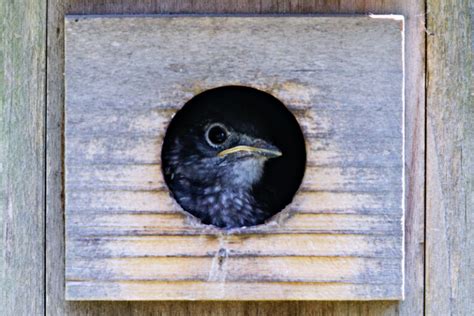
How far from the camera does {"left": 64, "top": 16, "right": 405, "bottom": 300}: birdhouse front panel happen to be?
270 centimetres

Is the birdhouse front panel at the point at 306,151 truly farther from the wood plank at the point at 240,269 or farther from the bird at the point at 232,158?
the bird at the point at 232,158

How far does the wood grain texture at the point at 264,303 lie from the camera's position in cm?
281

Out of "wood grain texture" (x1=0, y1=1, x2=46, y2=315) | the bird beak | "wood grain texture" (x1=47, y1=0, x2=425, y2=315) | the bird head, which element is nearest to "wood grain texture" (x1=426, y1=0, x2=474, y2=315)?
"wood grain texture" (x1=47, y1=0, x2=425, y2=315)

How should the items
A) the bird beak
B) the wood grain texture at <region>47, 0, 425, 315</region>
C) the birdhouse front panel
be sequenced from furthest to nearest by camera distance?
the bird beak
the wood grain texture at <region>47, 0, 425, 315</region>
the birdhouse front panel

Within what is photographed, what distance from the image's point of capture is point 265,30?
8.86 feet

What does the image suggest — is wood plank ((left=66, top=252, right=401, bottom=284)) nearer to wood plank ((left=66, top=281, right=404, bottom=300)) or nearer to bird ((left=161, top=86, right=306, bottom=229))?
wood plank ((left=66, top=281, right=404, bottom=300))

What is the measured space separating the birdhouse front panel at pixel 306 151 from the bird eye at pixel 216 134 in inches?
30.2

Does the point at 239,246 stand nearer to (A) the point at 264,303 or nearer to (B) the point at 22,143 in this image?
(A) the point at 264,303

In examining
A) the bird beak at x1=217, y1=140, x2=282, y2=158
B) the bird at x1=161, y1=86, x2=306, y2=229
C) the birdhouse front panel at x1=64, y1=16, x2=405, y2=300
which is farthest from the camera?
the bird at x1=161, y1=86, x2=306, y2=229

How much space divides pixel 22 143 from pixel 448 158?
1088 millimetres

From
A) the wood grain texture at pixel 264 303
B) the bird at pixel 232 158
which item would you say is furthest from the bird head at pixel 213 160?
the wood grain texture at pixel 264 303

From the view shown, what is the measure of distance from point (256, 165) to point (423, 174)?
2.45ft

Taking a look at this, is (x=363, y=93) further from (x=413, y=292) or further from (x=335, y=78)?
(x=413, y=292)

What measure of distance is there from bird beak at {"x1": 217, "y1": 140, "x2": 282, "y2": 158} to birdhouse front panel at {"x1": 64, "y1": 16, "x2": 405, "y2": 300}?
1.68 feet
